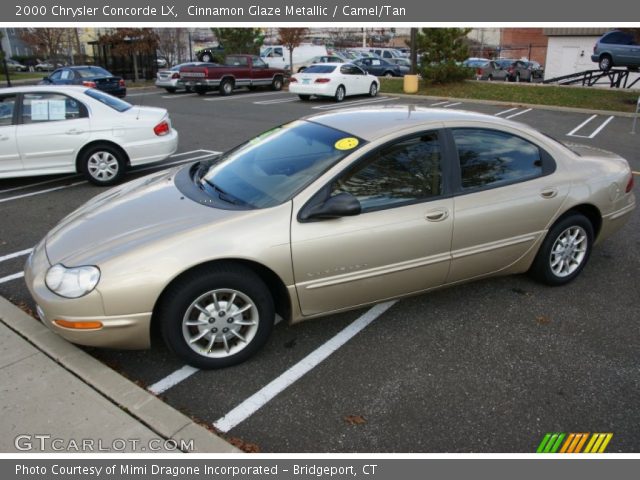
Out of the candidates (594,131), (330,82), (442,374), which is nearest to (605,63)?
(594,131)

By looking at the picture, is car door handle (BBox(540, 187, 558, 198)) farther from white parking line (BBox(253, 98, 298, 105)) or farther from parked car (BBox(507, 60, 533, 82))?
parked car (BBox(507, 60, 533, 82))

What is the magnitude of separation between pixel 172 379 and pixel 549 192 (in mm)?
3085

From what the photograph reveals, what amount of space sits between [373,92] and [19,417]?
20180 millimetres

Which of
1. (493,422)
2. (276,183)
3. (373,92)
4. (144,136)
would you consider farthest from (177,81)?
(493,422)

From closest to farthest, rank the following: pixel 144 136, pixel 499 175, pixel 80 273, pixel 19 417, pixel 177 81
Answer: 1. pixel 19 417
2. pixel 80 273
3. pixel 499 175
4. pixel 144 136
5. pixel 177 81

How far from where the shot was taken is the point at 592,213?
453 cm

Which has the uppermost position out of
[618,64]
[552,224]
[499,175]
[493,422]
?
[618,64]

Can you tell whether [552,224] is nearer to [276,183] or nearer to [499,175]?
[499,175]

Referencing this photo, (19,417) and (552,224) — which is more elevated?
(552,224)

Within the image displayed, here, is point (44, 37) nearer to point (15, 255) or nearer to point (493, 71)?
point (493, 71)

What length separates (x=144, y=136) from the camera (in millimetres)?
7824

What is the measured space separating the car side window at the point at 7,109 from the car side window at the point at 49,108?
13cm

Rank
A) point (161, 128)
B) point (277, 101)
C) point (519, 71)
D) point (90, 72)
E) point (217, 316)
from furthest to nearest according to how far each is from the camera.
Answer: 1. point (519, 71)
2. point (90, 72)
3. point (277, 101)
4. point (161, 128)
5. point (217, 316)

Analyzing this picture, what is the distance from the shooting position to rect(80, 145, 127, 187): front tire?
24.8 feet
